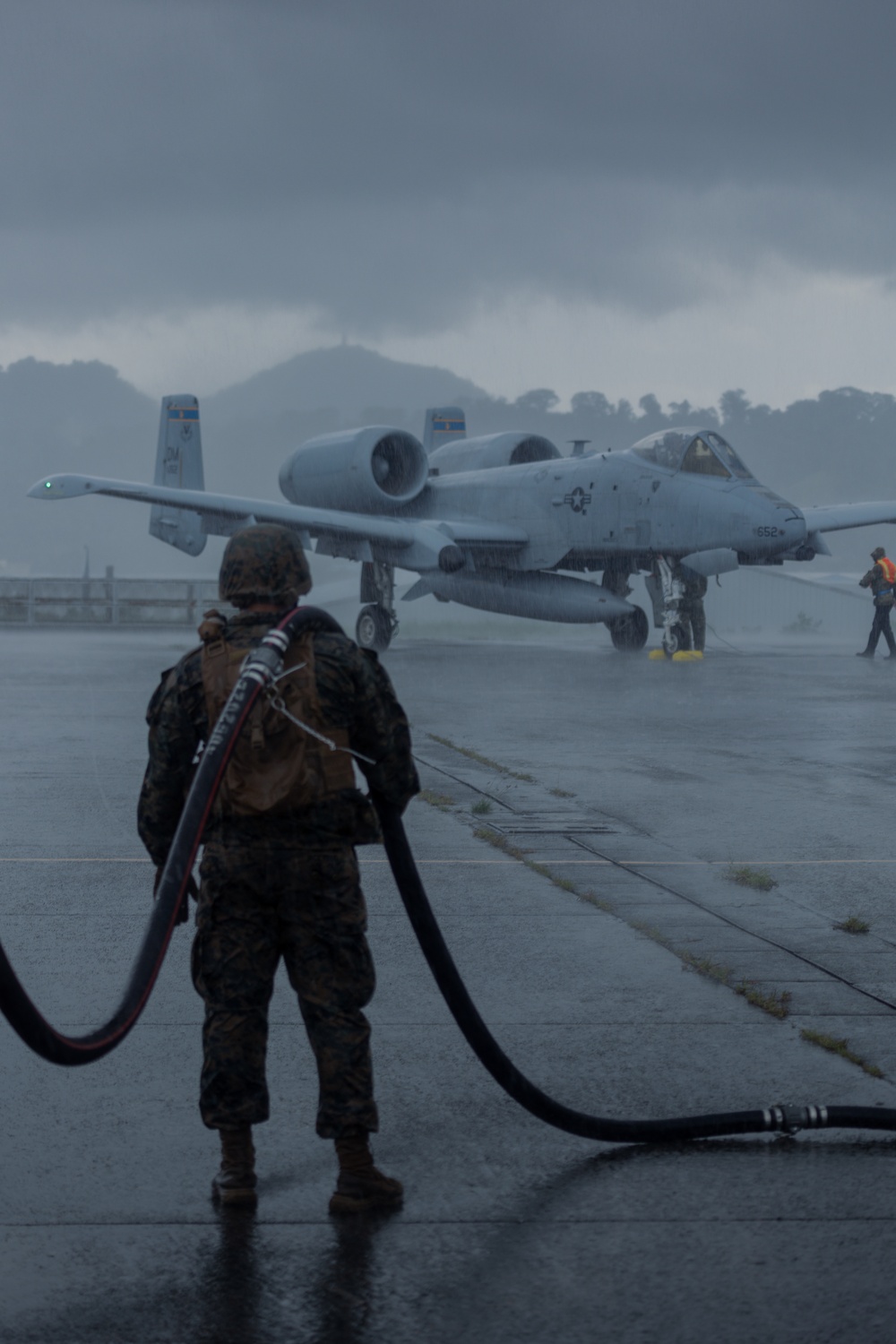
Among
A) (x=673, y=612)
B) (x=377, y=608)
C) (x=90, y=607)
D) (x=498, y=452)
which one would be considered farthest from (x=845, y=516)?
(x=90, y=607)

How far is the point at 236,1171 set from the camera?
377 centimetres

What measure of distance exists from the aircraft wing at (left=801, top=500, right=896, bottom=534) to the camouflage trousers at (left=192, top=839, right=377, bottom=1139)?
26905 millimetres

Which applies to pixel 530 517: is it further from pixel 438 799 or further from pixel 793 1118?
pixel 793 1118

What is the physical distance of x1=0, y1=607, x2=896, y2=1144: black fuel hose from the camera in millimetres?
3500

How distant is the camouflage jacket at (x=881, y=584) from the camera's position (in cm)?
2827

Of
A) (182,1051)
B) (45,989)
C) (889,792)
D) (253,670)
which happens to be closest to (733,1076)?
(182,1051)

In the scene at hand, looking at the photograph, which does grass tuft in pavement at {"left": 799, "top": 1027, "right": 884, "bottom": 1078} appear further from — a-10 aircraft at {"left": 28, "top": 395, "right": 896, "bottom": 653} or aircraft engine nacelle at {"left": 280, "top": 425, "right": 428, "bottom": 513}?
aircraft engine nacelle at {"left": 280, "top": 425, "right": 428, "bottom": 513}

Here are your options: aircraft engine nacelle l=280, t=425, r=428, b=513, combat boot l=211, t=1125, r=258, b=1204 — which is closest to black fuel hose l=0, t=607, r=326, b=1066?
combat boot l=211, t=1125, r=258, b=1204

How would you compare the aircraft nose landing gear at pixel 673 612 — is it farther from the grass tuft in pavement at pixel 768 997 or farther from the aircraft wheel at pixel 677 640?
the grass tuft in pavement at pixel 768 997

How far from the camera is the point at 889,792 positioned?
1127 centimetres

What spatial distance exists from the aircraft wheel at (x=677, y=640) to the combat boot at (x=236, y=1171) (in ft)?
78.3

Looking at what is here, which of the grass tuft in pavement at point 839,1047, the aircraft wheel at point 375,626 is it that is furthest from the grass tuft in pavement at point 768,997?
the aircraft wheel at point 375,626

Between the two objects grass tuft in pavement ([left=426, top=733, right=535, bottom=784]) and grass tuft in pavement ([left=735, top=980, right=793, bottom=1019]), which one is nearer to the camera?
grass tuft in pavement ([left=735, top=980, right=793, bottom=1019])

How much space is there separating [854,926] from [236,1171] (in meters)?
3.68
